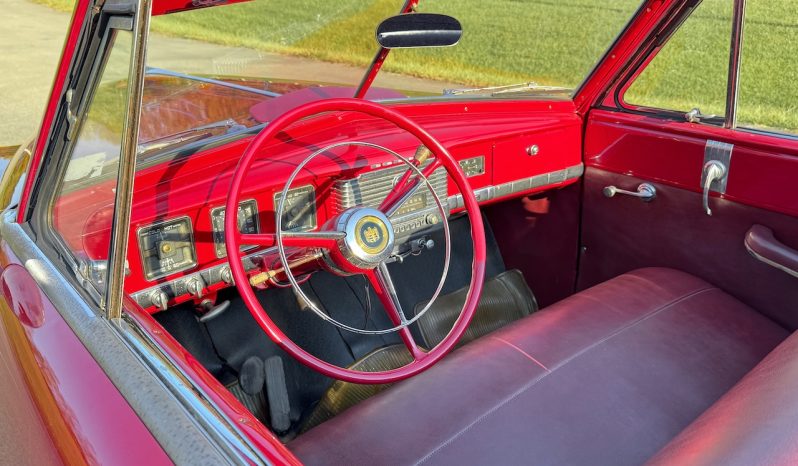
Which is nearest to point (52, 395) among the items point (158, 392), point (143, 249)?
point (158, 392)

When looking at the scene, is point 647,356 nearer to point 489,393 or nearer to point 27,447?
point 489,393

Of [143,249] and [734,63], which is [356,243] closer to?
[143,249]

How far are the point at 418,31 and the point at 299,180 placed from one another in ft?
1.78

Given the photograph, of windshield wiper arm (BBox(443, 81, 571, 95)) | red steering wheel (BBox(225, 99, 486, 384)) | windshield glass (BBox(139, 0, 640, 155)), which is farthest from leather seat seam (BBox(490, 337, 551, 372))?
windshield wiper arm (BBox(443, 81, 571, 95))

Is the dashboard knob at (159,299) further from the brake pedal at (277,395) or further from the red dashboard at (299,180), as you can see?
the brake pedal at (277,395)

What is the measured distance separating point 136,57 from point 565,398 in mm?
1204

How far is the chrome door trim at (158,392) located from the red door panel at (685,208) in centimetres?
179

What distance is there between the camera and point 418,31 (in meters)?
1.82

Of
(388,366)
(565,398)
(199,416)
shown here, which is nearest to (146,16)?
(199,416)

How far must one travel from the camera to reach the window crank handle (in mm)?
2119

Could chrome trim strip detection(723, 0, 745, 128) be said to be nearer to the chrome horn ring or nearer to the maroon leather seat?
the maroon leather seat

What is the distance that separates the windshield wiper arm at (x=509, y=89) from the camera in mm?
2498

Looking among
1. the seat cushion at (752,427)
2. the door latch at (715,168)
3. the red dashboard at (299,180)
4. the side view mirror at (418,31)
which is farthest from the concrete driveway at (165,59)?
the seat cushion at (752,427)

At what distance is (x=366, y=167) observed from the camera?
205cm
